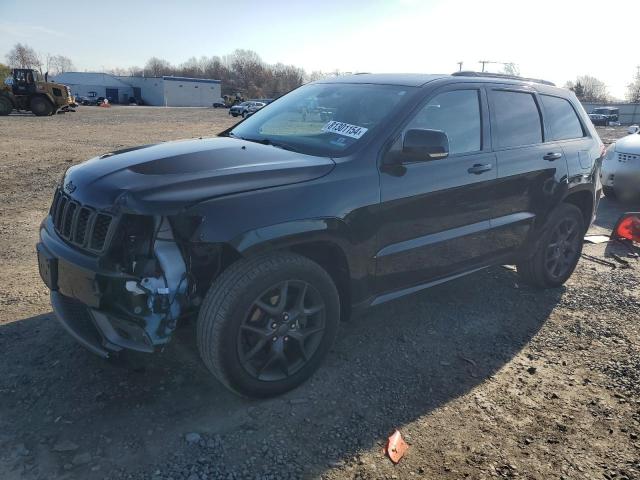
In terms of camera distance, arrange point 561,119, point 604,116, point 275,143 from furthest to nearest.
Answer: point 604,116, point 561,119, point 275,143

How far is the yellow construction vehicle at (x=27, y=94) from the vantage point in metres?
28.6

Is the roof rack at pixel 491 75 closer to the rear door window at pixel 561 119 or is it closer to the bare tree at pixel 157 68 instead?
the rear door window at pixel 561 119

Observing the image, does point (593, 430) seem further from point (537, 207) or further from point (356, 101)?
point (356, 101)

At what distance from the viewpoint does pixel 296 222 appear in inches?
108

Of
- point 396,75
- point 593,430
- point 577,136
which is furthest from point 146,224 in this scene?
point 577,136

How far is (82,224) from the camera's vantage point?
2730 millimetres

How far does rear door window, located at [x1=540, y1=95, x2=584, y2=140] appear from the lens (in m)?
4.52

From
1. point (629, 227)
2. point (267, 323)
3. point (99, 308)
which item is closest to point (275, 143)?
point (267, 323)

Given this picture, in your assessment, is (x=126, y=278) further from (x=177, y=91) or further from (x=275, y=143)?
(x=177, y=91)

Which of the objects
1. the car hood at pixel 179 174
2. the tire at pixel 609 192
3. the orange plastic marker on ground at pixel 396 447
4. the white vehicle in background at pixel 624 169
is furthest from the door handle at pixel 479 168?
the tire at pixel 609 192

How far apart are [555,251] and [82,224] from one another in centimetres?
408

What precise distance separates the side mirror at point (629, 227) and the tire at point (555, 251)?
184cm

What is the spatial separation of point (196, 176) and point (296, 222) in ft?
1.97

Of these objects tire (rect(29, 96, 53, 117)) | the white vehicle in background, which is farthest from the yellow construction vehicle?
the white vehicle in background
